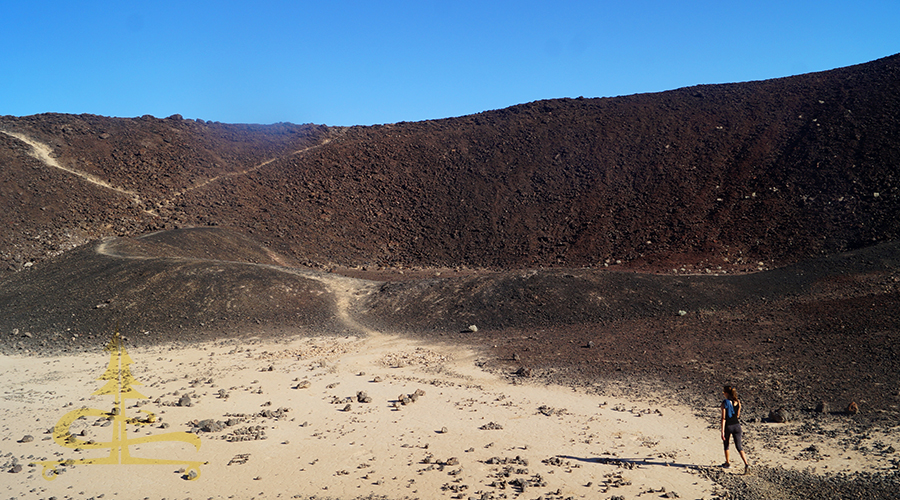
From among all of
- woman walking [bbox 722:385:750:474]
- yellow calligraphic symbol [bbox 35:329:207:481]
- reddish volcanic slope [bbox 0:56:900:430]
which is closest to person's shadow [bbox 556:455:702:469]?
woman walking [bbox 722:385:750:474]

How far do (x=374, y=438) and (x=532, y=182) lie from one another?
27533 millimetres

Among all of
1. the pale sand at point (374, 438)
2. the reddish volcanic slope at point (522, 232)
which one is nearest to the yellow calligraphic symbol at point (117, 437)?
the pale sand at point (374, 438)

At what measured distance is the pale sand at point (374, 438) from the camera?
24.9 ft

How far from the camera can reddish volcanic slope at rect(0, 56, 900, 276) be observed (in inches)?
1057

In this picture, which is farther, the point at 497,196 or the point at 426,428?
the point at 497,196

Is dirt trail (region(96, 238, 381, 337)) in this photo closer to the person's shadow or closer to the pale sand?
the pale sand

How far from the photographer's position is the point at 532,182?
35000 millimetres

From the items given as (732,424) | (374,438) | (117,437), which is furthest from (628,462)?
(117,437)

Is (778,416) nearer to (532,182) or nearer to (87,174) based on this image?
(532,182)

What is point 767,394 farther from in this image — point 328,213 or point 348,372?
point 328,213

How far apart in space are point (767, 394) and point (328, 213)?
2760 cm

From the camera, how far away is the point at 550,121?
132 feet

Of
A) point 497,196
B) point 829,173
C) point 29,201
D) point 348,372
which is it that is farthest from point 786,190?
point 29,201

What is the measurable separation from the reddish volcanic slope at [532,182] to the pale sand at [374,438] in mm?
16036
